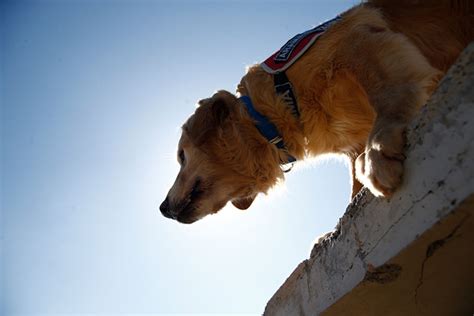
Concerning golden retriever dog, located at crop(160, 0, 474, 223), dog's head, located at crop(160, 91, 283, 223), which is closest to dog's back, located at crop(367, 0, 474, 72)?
golden retriever dog, located at crop(160, 0, 474, 223)

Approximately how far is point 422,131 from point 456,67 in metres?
0.26

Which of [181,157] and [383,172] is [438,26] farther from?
[181,157]

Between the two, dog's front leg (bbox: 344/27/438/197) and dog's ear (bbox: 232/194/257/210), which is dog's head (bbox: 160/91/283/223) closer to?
Answer: dog's ear (bbox: 232/194/257/210)

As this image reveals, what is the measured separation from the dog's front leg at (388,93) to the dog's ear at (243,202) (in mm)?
1621

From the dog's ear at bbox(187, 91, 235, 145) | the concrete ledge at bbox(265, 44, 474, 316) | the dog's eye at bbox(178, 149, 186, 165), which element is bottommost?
the concrete ledge at bbox(265, 44, 474, 316)

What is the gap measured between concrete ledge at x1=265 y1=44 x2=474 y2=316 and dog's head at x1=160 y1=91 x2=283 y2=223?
52.7 inches

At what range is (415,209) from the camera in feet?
5.31

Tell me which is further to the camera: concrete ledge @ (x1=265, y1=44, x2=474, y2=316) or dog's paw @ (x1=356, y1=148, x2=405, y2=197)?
dog's paw @ (x1=356, y1=148, x2=405, y2=197)

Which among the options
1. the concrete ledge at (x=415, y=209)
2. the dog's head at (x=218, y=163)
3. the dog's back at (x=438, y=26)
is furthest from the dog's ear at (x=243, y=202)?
the dog's back at (x=438, y=26)

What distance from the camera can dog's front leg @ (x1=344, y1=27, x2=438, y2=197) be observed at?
69.6 inches

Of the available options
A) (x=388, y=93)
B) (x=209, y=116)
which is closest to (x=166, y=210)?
(x=209, y=116)

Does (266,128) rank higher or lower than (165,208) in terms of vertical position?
higher

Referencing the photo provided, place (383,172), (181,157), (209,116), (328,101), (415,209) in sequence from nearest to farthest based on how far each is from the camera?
(415,209) → (383,172) → (328,101) → (209,116) → (181,157)

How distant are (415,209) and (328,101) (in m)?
1.69
